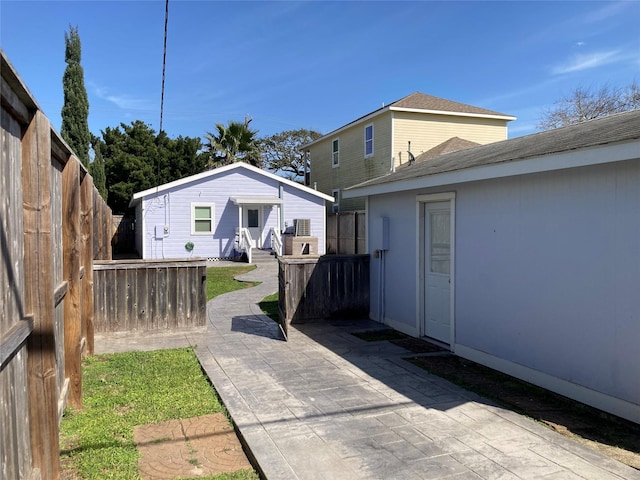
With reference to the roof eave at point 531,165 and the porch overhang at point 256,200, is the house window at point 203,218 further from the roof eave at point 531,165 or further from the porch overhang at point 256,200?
the roof eave at point 531,165

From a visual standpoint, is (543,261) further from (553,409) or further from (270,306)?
(270,306)

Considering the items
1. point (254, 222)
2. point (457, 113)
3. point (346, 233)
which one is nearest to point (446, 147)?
point (457, 113)

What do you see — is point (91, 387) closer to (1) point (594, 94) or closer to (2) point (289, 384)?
(2) point (289, 384)

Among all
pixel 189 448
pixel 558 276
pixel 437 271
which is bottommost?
pixel 189 448

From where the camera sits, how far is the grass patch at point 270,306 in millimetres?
9797

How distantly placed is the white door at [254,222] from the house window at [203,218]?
156 cm

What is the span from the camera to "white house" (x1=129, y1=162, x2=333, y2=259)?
66.9 ft

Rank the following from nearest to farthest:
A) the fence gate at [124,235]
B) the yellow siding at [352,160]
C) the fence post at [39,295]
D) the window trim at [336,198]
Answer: the fence post at [39,295]
the yellow siding at [352,160]
the window trim at [336,198]
the fence gate at [124,235]

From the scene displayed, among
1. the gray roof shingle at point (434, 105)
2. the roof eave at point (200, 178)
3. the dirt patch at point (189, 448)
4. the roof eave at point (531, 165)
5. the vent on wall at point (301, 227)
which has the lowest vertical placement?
the dirt patch at point (189, 448)

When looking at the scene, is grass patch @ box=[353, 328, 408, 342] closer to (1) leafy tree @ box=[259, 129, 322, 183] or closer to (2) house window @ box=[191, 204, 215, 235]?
(2) house window @ box=[191, 204, 215, 235]

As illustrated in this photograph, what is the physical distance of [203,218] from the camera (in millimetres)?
21203

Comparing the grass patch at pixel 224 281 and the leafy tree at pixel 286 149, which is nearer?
the grass patch at pixel 224 281

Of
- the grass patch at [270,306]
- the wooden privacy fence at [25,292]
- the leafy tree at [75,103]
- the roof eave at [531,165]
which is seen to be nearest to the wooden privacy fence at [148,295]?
the grass patch at [270,306]

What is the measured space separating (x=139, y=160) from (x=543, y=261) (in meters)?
32.0
